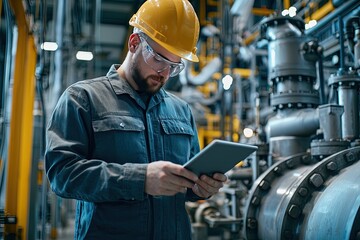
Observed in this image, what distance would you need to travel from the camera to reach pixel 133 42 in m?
1.42

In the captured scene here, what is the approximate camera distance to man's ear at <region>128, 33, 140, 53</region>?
4.62ft

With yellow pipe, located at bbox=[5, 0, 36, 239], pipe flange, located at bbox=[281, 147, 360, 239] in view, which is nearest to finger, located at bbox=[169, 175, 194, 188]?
pipe flange, located at bbox=[281, 147, 360, 239]

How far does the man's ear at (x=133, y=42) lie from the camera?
1.41 meters

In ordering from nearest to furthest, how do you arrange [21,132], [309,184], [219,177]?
[219,177] < [309,184] < [21,132]

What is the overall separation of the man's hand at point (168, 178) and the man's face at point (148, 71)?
1.25ft

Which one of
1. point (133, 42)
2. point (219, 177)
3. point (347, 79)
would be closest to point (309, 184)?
point (347, 79)

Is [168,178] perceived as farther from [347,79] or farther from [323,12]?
[323,12]

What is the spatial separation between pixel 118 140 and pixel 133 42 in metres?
0.36

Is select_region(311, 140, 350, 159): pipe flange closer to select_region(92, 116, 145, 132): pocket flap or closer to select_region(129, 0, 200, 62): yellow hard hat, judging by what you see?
select_region(129, 0, 200, 62): yellow hard hat

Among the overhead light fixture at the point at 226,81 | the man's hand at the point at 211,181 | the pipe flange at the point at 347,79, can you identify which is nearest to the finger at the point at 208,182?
the man's hand at the point at 211,181

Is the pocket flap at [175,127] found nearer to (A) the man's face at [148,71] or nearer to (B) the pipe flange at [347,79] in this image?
(A) the man's face at [148,71]

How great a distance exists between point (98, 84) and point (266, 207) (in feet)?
3.47

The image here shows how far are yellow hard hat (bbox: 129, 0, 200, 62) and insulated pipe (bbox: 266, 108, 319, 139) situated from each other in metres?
1.03

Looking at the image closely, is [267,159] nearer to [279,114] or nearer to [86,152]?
[279,114]
